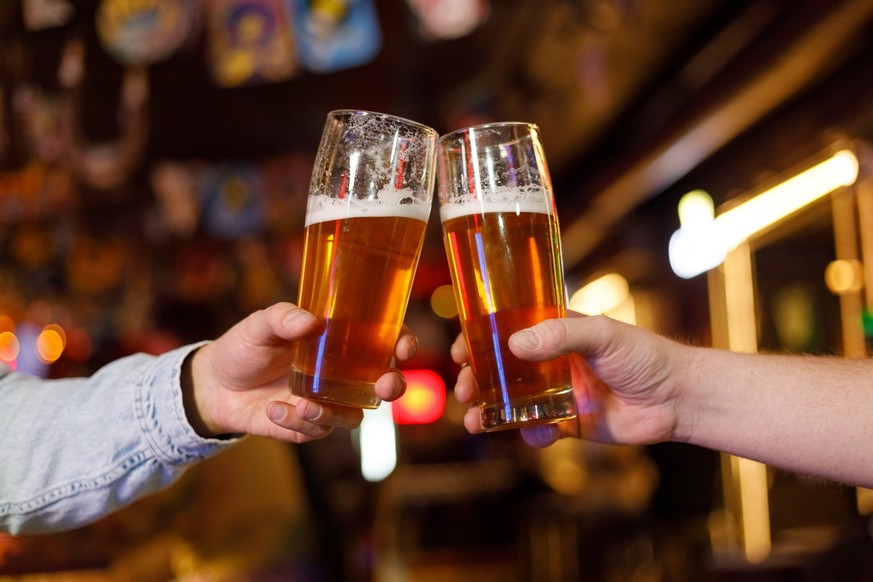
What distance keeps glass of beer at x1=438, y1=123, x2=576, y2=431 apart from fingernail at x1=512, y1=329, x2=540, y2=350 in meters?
0.06

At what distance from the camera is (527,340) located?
1.13 meters

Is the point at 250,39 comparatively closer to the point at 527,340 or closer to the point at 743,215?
the point at 743,215

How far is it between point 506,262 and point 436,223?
860 cm

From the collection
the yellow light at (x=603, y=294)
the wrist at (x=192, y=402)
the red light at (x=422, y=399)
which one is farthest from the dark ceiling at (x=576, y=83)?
the red light at (x=422, y=399)

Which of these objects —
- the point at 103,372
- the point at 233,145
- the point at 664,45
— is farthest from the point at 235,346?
the point at 233,145

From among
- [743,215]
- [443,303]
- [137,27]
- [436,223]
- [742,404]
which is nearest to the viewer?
[742,404]

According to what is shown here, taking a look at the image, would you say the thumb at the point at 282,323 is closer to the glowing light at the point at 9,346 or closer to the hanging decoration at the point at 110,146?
the hanging decoration at the point at 110,146

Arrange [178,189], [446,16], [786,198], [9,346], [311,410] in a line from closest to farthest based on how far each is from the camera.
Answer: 1. [311,410]
2. [446,16]
3. [786,198]
4. [178,189]
5. [9,346]

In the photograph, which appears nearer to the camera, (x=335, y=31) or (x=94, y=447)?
(x=94, y=447)

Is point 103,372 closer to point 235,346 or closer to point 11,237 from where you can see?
point 235,346

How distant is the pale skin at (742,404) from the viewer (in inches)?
51.0

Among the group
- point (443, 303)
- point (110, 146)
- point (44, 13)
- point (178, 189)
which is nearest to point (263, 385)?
point (44, 13)

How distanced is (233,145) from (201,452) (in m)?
6.08

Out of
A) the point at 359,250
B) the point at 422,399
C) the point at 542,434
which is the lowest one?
the point at 422,399
